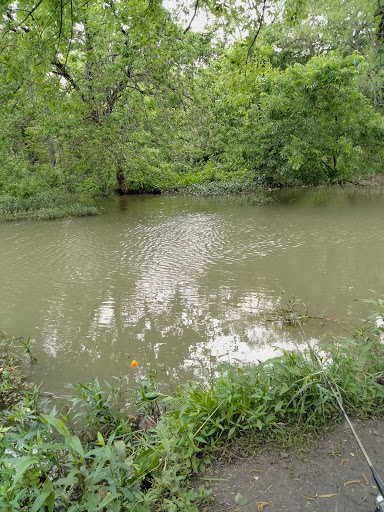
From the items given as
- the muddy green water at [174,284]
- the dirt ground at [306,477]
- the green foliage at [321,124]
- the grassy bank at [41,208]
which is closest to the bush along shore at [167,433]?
the dirt ground at [306,477]

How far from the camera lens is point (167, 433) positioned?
7.49 ft

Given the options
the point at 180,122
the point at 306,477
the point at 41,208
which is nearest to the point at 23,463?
the point at 306,477

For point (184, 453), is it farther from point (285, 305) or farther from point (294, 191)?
point (294, 191)

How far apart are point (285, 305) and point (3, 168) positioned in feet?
A: 35.8

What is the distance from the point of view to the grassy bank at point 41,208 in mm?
12383

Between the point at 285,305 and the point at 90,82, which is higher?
the point at 90,82

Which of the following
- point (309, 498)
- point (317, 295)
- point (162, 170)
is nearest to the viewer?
point (309, 498)

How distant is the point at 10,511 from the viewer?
1652mm

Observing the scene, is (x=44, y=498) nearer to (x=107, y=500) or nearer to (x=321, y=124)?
(x=107, y=500)

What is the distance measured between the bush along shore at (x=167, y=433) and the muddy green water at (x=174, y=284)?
0.75 m

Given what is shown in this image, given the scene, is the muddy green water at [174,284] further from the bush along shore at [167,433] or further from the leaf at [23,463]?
the leaf at [23,463]

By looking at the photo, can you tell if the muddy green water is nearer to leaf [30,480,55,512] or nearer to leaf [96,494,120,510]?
leaf [96,494,120,510]

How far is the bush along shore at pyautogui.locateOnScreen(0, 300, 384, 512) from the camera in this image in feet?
5.93

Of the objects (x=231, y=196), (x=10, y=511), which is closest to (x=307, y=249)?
(x=10, y=511)
